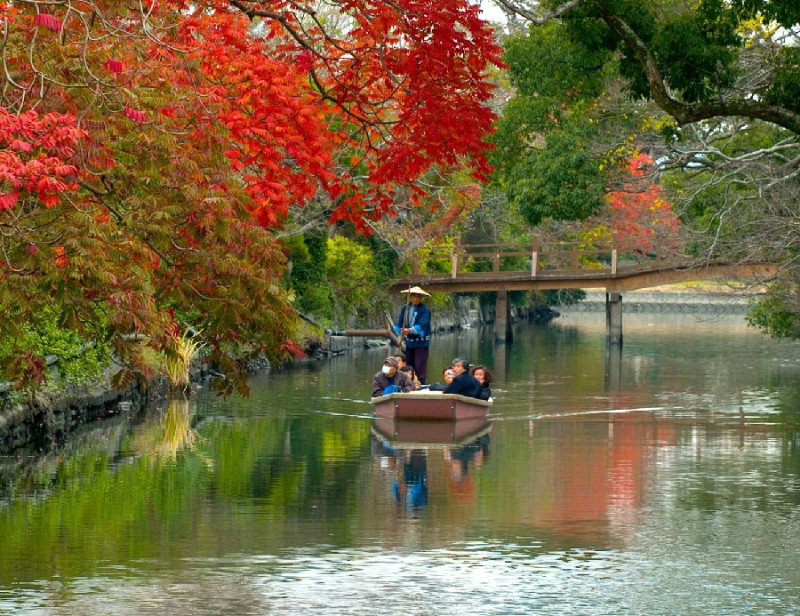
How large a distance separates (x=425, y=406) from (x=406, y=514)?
1040 cm

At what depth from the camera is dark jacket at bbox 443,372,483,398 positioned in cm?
2869

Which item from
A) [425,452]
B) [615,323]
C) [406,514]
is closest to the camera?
[406,514]

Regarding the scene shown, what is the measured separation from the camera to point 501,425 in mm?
30125

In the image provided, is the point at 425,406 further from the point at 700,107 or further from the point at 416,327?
the point at 700,107

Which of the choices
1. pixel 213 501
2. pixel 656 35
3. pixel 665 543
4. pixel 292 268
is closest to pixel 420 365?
pixel 656 35

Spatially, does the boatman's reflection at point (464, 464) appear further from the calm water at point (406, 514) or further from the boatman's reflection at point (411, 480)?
the boatman's reflection at point (411, 480)

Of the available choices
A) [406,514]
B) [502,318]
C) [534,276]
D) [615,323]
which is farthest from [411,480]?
[502,318]

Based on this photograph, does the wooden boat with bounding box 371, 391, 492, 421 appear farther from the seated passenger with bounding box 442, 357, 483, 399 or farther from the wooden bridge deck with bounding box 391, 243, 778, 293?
the wooden bridge deck with bounding box 391, 243, 778, 293

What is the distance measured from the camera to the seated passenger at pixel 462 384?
94.1 ft

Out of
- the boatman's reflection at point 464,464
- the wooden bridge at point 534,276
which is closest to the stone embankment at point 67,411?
the boatman's reflection at point 464,464

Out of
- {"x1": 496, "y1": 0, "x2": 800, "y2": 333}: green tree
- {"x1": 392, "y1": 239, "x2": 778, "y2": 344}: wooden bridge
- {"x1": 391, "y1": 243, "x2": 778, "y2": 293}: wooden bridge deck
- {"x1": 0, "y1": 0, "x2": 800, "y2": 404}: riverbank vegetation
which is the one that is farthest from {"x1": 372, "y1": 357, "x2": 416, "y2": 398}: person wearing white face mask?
{"x1": 391, "y1": 243, "x2": 778, "y2": 293}: wooden bridge deck

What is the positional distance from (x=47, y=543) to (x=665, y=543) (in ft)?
19.6

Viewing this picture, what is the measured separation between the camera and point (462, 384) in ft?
94.2

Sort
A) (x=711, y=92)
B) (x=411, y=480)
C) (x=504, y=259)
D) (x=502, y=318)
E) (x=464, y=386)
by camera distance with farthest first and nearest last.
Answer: (x=504, y=259) → (x=502, y=318) → (x=464, y=386) → (x=711, y=92) → (x=411, y=480)
